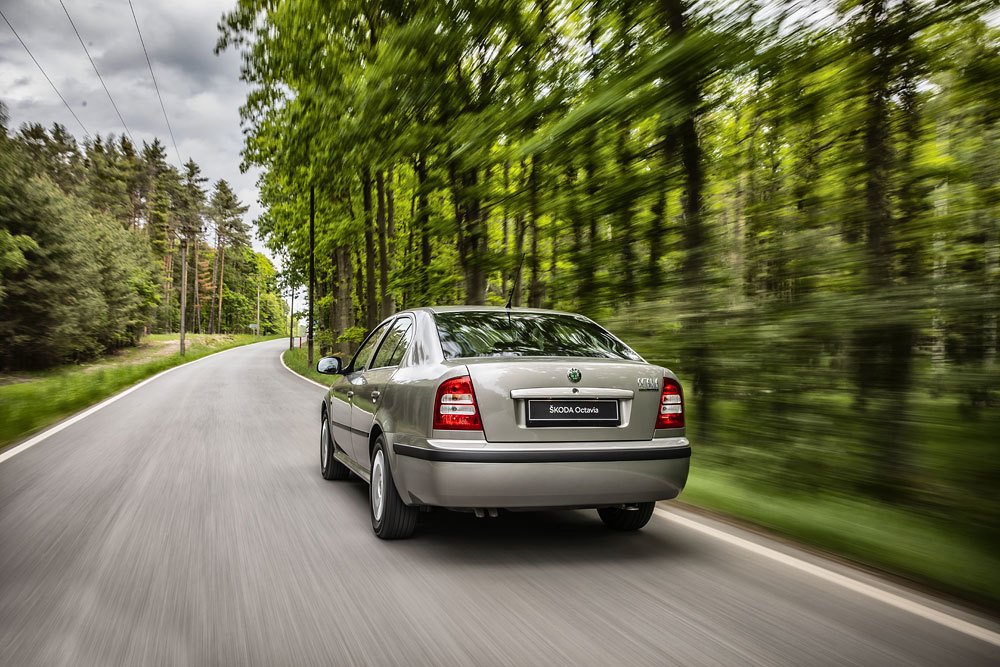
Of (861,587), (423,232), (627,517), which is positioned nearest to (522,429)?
(627,517)

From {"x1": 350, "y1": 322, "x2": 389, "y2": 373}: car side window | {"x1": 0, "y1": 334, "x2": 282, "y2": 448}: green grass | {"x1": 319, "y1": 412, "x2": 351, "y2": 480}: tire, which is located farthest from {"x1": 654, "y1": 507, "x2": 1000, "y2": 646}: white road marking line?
{"x1": 0, "y1": 334, "x2": 282, "y2": 448}: green grass

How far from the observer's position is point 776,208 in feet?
23.7

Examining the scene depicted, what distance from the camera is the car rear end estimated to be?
13.4 feet

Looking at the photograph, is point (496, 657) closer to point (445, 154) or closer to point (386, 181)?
point (445, 154)

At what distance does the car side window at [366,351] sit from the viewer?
21.1 ft

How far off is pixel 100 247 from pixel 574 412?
51005mm

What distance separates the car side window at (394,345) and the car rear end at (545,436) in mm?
887

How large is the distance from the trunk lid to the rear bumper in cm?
9

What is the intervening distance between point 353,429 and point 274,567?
1922mm

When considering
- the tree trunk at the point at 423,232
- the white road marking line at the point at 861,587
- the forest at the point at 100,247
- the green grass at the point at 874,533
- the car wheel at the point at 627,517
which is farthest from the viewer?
the forest at the point at 100,247

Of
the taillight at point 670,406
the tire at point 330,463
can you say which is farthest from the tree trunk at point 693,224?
the tire at point 330,463

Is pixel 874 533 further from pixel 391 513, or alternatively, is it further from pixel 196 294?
pixel 196 294

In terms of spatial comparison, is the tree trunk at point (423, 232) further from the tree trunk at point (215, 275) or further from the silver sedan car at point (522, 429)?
the tree trunk at point (215, 275)

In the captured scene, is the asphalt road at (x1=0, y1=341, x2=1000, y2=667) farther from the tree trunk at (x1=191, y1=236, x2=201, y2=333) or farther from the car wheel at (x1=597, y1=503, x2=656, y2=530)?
the tree trunk at (x1=191, y1=236, x2=201, y2=333)
